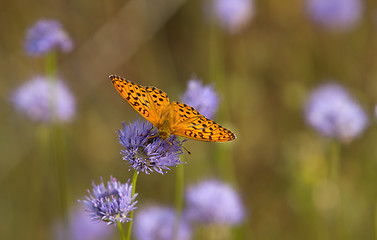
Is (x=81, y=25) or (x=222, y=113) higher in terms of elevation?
(x=81, y=25)

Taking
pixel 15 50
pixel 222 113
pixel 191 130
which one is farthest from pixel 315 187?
pixel 15 50

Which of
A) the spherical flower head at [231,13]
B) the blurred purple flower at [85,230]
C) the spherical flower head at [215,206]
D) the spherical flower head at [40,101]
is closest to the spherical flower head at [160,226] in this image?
the spherical flower head at [215,206]

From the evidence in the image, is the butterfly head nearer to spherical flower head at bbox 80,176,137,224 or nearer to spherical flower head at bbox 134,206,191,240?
spherical flower head at bbox 80,176,137,224

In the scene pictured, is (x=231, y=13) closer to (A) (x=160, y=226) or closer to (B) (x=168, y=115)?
(A) (x=160, y=226)

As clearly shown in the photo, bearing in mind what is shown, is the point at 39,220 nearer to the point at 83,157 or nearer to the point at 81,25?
the point at 83,157

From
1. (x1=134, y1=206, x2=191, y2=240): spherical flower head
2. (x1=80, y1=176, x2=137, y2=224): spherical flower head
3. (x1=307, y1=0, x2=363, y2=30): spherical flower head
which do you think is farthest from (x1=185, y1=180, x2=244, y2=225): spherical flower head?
(x1=307, y1=0, x2=363, y2=30): spherical flower head

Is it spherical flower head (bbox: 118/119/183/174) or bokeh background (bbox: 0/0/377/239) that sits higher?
bokeh background (bbox: 0/0/377/239)

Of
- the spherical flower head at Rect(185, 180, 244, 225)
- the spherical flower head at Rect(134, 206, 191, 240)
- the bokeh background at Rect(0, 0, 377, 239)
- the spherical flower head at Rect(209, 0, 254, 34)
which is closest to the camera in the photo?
the spherical flower head at Rect(134, 206, 191, 240)
